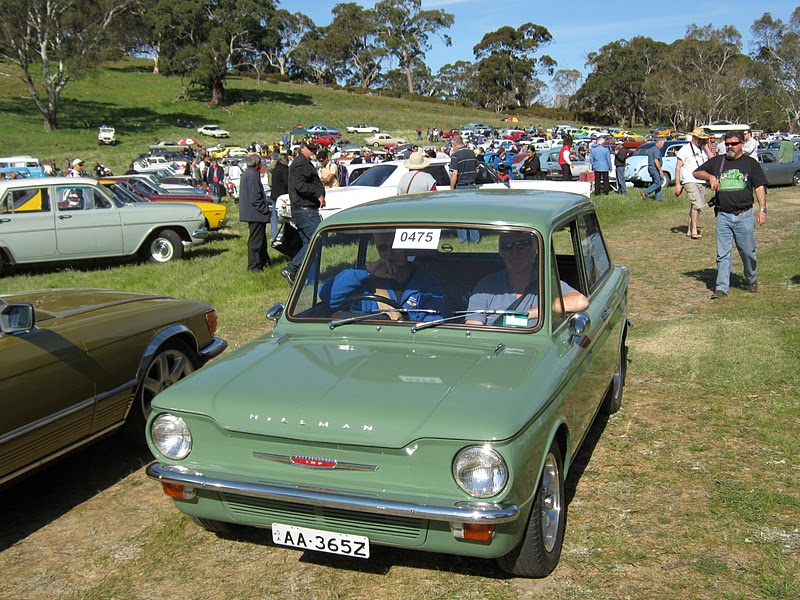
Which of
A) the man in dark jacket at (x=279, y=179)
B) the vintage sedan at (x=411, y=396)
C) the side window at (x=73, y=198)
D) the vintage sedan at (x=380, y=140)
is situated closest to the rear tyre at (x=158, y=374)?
the vintage sedan at (x=411, y=396)

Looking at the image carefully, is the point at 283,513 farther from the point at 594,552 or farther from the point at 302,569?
the point at 594,552

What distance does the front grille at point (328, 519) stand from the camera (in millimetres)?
3100

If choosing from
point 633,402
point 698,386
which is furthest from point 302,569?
point 698,386

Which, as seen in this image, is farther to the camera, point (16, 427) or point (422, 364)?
point (16, 427)

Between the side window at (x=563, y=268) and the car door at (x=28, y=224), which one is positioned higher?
the side window at (x=563, y=268)

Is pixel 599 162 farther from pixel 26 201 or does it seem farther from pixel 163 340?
pixel 163 340

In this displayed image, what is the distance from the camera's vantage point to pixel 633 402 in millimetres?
5895

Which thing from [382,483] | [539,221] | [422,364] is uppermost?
[539,221]

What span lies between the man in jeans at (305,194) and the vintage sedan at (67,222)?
461cm

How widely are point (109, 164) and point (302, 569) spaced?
42.1 meters

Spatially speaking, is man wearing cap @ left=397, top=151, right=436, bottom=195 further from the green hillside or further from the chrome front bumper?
the green hillside

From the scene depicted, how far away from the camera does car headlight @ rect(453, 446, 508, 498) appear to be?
2.98 meters

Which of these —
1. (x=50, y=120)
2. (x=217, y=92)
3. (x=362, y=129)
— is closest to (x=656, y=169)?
(x=50, y=120)

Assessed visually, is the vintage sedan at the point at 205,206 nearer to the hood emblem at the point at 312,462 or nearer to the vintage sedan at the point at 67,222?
the vintage sedan at the point at 67,222
